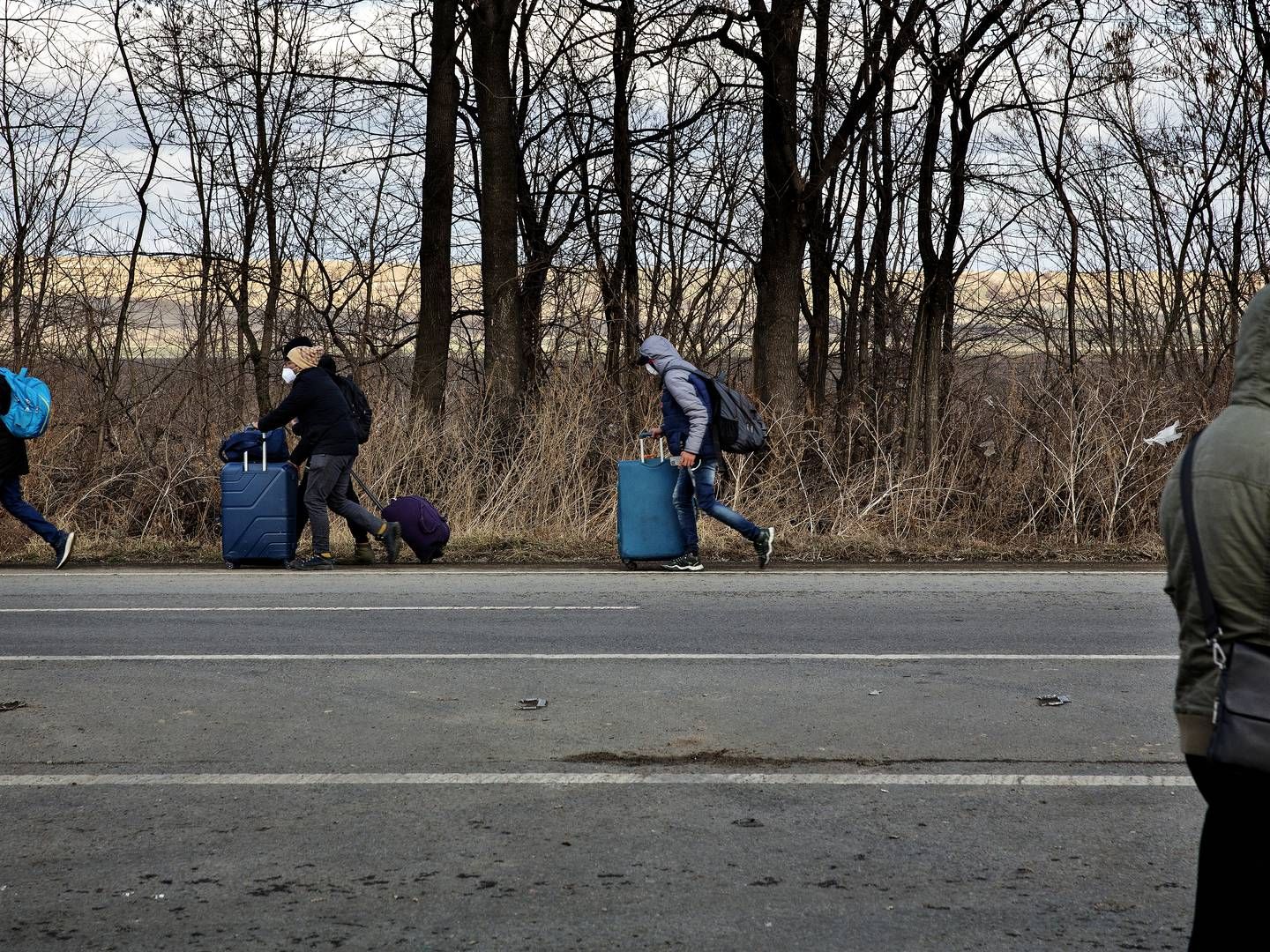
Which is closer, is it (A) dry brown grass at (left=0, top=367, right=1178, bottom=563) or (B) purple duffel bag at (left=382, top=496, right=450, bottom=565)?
(B) purple duffel bag at (left=382, top=496, right=450, bottom=565)

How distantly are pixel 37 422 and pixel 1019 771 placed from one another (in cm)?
1047

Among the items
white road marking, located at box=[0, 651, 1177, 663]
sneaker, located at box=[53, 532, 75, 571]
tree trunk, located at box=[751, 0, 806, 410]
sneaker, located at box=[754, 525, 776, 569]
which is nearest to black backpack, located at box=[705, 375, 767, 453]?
sneaker, located at box=[754, 525, 776, 569]

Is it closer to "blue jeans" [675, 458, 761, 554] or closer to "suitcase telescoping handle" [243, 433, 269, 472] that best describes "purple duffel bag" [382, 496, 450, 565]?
"suitcase telescoping handle" [243, 433, 269, 472]

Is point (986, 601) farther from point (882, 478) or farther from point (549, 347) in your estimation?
point (549, 347)

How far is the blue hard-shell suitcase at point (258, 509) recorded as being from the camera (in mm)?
13289

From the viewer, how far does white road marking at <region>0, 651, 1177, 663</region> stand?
8.37 m

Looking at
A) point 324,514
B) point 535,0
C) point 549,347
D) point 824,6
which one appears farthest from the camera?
point 535,0

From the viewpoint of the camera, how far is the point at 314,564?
532 inches

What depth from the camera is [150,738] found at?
6.46m

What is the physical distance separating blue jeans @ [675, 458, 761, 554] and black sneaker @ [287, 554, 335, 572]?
10.6 feet

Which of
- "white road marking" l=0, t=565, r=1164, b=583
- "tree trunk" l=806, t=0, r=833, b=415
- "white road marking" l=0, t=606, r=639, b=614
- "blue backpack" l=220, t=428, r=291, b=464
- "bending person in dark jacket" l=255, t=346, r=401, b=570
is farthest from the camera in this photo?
"tree trunk" l=806, t=0, r=833, b=415

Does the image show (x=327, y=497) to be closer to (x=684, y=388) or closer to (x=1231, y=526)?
(x=684, y=388)

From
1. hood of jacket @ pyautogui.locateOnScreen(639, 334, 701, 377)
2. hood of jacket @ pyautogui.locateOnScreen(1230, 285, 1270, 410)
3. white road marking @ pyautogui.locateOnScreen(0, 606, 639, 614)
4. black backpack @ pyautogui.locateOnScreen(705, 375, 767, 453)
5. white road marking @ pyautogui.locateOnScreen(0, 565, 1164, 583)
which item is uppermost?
hood of jacket @ pyautogui.locateOnScreen(639, 334, 701, 377)

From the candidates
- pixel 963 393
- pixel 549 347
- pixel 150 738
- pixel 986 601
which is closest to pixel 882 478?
pixel 963 393
